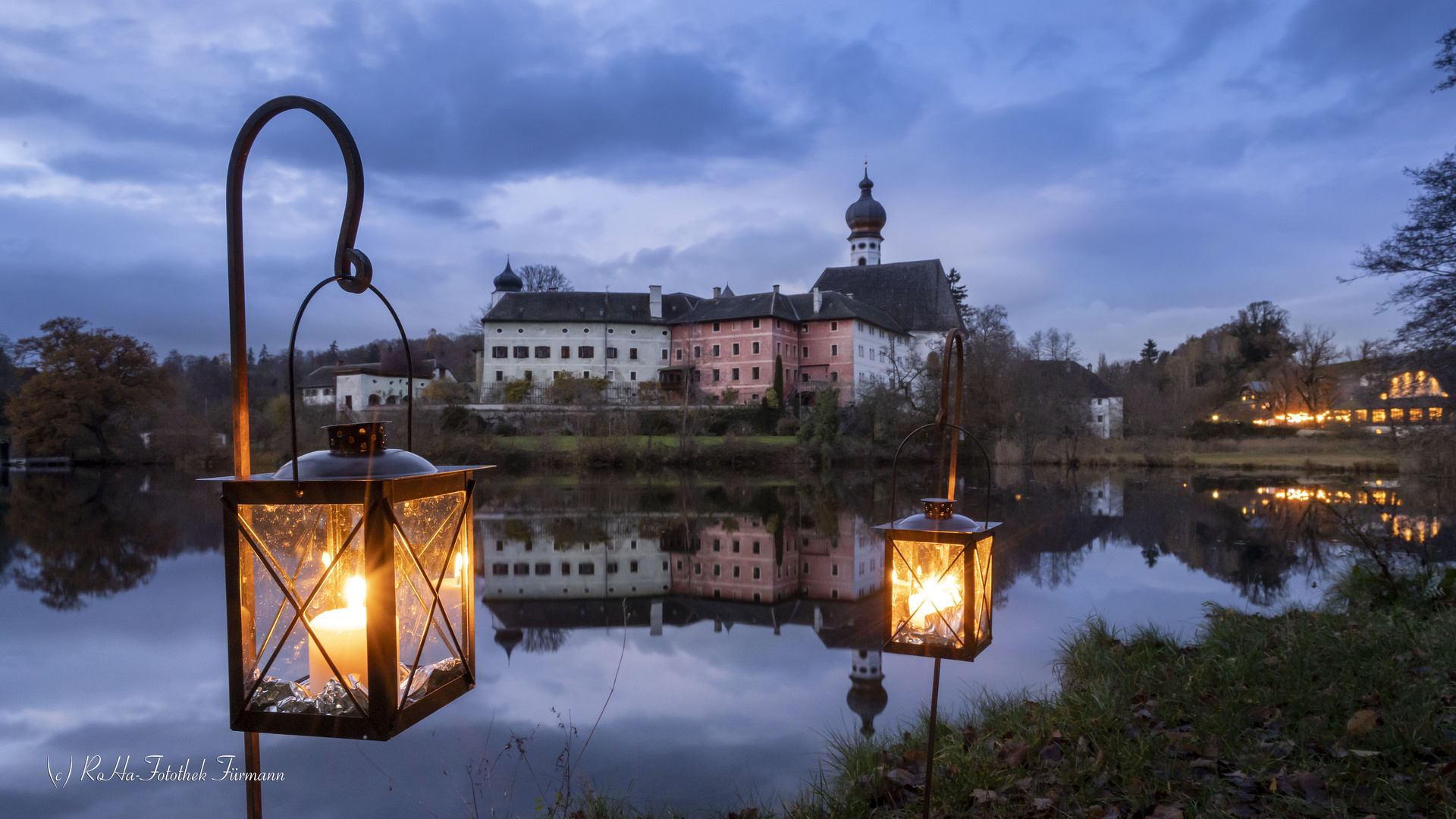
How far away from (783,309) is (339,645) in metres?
48.1

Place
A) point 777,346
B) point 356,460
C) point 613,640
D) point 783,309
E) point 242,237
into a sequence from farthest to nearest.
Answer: point 783,309
point 777,346
point 613,640
point 242,237
point 356,460

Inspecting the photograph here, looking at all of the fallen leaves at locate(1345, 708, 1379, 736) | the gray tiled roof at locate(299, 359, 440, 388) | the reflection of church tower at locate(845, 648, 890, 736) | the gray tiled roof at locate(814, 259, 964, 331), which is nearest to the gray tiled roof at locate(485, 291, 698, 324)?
the gray tiled roof at locate(299, 359, 440, 388)

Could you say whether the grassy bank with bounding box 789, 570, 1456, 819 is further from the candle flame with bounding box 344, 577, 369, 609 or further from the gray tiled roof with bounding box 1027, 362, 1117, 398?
the gray tiled roof with bounding box 1027, 362, 1117, 398

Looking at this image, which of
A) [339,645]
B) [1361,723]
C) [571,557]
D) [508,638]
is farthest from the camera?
[571,557]

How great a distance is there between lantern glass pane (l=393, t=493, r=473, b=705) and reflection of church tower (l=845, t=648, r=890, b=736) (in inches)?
179

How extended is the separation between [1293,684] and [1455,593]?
9.20ft

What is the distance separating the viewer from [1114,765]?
150 inches

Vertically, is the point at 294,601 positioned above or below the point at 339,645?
above

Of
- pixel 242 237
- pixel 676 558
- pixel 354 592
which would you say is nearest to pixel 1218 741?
pixel 354 592

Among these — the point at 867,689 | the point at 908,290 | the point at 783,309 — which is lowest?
the point at 867,689

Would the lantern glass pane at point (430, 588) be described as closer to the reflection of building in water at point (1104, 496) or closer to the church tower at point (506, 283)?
the reflection of building in water at point (1104, 496)

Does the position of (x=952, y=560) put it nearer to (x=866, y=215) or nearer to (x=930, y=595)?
(x=930, y=595)

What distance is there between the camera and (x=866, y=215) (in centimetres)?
5872

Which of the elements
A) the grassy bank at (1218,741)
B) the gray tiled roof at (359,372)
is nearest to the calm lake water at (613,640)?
the grassy bank at (1218,741)
